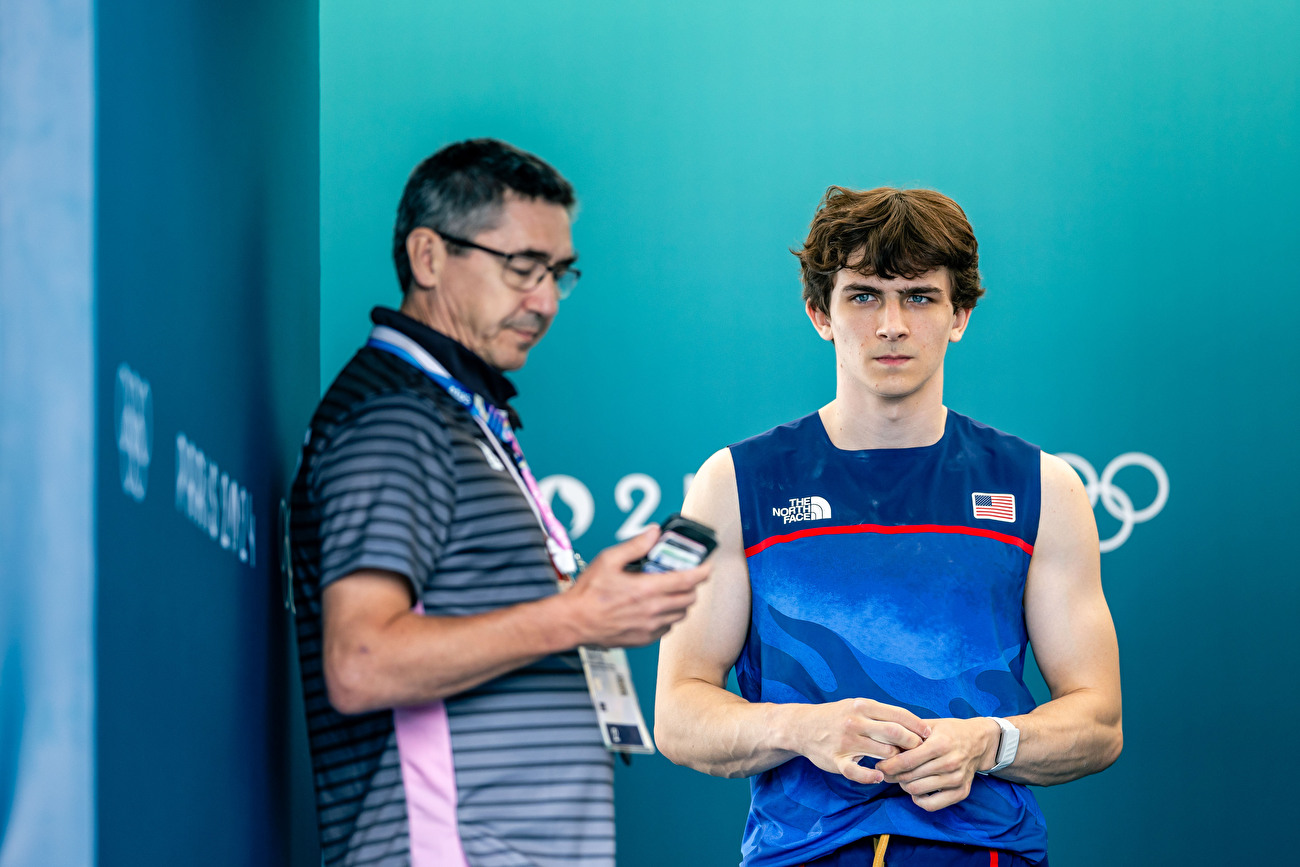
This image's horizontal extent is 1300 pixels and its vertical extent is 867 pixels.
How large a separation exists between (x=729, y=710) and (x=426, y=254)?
0.84m

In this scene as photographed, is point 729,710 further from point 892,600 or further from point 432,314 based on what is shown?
point 432,314

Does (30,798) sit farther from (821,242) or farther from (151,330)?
(821,242)

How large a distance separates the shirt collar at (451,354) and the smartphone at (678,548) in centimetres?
27

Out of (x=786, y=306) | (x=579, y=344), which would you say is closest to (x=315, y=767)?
(x=579, y=344)

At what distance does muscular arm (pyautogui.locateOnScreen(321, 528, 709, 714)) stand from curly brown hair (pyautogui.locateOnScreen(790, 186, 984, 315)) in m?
0.87

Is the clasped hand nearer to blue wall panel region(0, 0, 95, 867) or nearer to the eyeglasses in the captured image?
the eyeglasses

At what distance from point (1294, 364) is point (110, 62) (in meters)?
2.53

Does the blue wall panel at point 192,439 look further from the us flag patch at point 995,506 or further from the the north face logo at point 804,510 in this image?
the us flag patch at point 995,506

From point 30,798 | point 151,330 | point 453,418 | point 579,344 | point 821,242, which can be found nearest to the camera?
point 30,798

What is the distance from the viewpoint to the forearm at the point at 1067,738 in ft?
5.59

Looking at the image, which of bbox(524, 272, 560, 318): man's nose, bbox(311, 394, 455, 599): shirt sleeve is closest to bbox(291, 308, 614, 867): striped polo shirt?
bbox(311, 394, 455, 599): shirt sleeve

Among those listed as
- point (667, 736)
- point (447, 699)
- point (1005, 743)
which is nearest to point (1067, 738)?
point (1005, 743)

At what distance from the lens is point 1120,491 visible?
8.63 ft

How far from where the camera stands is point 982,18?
8.66 ft
